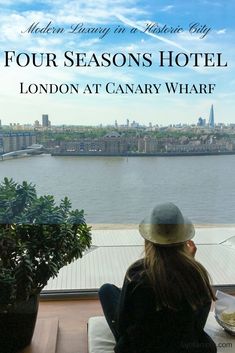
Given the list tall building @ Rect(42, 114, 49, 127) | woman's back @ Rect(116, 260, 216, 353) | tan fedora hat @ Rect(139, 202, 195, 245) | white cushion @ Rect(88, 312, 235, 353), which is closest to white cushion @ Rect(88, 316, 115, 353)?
white cushion @ Rect(88, 312, 235, 353)

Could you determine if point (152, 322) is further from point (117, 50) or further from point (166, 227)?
point (117, 50)

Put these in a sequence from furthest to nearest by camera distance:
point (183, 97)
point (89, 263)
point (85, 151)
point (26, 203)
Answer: point (89, 263), point (85, 151), point (183, 97), point (26, 203)

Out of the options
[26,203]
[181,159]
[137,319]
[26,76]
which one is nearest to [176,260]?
[137,319]

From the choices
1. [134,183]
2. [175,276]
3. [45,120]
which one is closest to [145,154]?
[134,183]

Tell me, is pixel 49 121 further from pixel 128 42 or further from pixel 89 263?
pixel 89 263

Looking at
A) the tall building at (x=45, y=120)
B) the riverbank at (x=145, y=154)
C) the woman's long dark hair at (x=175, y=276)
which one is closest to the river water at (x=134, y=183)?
the riverbank at (x=145, y=154)
